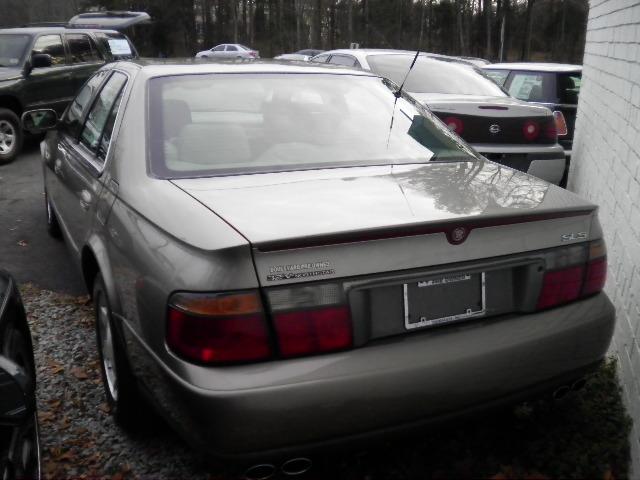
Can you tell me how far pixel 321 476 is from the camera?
2662 mm

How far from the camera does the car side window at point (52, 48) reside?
10000mm

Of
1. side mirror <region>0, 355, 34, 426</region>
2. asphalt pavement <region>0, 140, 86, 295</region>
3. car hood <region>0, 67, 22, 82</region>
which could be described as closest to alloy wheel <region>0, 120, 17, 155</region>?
asphalt pavement <region>0, 140, 86, 295</region>

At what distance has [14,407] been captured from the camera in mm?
1905

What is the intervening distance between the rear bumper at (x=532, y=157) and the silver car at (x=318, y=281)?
3617mm

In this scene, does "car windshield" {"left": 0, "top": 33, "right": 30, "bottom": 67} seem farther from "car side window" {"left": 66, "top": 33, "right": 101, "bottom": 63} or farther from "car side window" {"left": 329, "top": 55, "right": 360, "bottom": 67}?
"car side window" {"left": 329, "top": 55, "right": 360, "bottom": 67}

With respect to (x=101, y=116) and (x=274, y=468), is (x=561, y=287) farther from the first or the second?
(x=101, y=116)

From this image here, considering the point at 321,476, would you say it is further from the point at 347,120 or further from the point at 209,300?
the point at 347,120

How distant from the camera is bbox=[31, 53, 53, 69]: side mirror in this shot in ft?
31.9

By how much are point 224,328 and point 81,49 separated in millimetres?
10597

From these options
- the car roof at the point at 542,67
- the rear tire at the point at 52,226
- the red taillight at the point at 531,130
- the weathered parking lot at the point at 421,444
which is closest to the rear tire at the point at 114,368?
the weathered parking lot at the point at 421,444

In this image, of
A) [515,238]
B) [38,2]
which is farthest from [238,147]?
[38,2]

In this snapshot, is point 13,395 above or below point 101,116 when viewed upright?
below

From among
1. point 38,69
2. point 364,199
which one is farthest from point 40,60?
point 364,199

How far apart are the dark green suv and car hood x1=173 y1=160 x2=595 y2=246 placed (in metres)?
7.90
